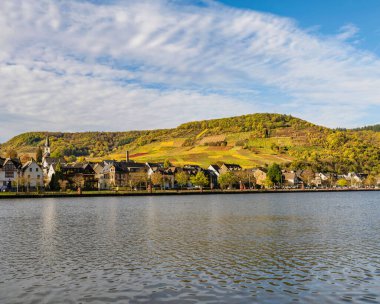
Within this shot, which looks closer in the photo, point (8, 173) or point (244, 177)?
point (8, 173)

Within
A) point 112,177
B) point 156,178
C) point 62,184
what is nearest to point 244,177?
point 156,178

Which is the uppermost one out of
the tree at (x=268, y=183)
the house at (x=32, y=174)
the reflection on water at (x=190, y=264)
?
the house at (x=32, y=174)

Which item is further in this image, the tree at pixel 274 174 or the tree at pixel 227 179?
the tree at pixel 274 174

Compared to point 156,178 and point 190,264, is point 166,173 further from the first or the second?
point 190,264

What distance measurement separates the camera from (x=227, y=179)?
575 feet

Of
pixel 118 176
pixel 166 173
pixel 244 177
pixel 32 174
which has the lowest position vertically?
pixel 244 177

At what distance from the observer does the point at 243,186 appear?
599 ft

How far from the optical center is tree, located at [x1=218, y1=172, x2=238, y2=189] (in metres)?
175

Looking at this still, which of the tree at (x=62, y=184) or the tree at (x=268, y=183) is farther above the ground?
the tree at (x=62, y=184)

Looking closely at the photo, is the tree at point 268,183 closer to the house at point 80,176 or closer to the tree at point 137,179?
the tree at point 137,179

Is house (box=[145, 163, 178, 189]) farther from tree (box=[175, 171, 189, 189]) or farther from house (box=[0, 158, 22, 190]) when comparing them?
house (box=[0, 158, 22, 190])

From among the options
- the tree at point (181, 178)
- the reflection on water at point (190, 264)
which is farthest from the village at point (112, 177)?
the reflection on water at point (190, 264)

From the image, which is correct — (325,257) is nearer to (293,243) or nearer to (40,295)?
(293,243)

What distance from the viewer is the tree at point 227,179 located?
17512cm
